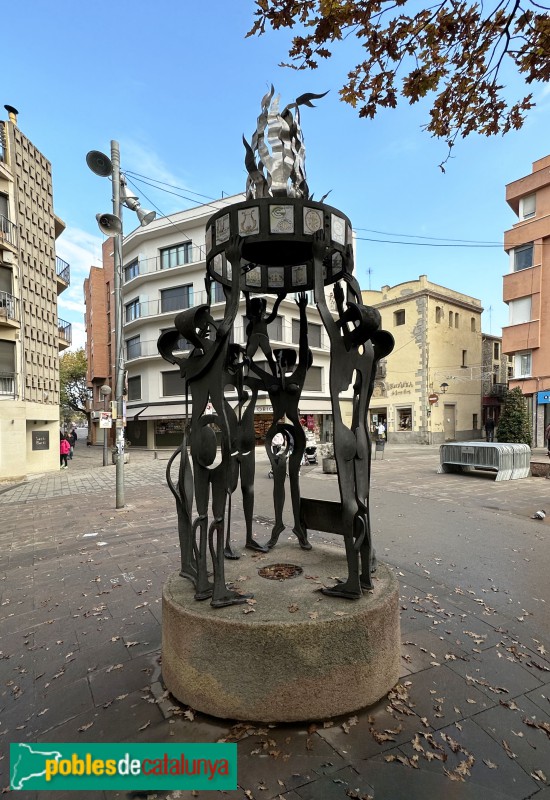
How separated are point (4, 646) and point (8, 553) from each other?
124 inches

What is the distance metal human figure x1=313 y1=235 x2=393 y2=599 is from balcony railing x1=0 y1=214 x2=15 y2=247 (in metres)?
18.3

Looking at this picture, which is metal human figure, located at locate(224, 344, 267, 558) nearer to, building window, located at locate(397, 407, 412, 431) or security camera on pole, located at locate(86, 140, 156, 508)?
security camera on pole, located at locate(86, 140, 156, 508)

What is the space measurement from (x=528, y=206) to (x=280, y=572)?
26.6m

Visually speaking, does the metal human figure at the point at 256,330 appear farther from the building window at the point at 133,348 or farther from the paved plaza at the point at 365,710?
the building window at the point at 133,348

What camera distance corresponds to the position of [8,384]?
1645 cm

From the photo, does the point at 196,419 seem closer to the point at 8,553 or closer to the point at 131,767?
the point at 131,767

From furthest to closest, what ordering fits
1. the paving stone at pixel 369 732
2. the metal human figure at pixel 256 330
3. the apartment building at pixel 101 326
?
the apartment building at pixel 101 326, the metal human figure at pixel 256 330, the paving stone at pixel 369 732

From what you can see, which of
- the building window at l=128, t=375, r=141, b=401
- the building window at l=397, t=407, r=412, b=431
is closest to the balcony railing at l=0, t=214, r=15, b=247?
the building window at l=128, t=375, r=141, b=401

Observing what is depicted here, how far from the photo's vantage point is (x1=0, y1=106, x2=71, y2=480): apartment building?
53.2ft

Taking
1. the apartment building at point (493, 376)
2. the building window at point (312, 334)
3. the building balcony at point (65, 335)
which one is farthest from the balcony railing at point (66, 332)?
the apartment building at point (493, 376)

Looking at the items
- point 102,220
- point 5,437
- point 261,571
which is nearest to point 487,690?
point 261,571

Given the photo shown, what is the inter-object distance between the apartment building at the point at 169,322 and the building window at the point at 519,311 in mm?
11315

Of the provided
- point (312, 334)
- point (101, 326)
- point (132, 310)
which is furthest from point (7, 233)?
point (101, 326)

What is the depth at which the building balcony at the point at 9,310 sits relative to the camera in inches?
641
